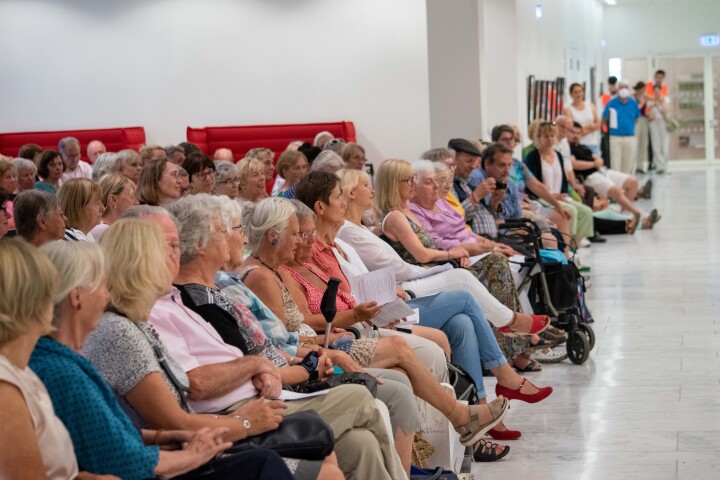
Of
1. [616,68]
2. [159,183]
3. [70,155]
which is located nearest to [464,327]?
[159,183]

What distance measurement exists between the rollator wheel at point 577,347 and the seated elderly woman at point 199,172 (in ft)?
8.37

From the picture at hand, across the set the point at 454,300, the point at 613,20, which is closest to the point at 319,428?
the point at 454,300

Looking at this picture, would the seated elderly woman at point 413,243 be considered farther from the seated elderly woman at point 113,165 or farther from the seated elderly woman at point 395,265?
the seated elderly woman at point 113,165

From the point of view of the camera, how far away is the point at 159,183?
6.34 meters

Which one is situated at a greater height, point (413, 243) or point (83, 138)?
point (83, 138)

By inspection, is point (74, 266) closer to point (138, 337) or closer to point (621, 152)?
point (138, 337)

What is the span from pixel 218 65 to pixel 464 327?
9.25m

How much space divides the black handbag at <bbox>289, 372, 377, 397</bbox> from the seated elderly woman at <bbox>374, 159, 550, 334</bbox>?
7.70 ft

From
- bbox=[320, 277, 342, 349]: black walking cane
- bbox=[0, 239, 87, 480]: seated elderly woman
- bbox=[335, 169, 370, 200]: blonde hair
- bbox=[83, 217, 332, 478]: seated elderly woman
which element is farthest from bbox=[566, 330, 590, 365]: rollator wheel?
bbox=[0, 239, 87, 480]: seated elderly woman

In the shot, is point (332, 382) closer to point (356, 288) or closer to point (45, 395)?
point (356, 288)

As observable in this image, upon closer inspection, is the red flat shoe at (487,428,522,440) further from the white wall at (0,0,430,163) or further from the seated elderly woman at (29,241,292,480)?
the white wall at (0,0,430,163)

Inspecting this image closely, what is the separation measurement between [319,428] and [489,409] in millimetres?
1590

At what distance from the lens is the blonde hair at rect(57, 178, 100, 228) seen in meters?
5.36

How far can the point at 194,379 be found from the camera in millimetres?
3209
